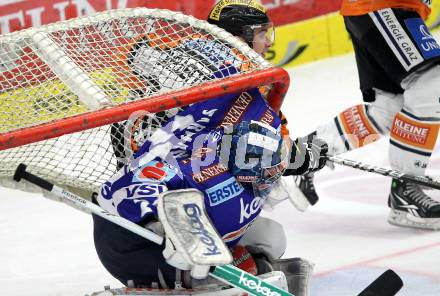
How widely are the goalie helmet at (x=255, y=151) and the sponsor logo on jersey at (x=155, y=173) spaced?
0.14m

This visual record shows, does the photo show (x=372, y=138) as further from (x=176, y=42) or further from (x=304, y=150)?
(x=176, y=42)

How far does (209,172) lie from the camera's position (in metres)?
2.21

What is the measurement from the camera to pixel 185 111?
7.59ft

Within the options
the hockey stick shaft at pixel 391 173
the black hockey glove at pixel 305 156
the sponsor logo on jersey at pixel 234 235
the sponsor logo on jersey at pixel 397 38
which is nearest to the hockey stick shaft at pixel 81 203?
the sponsor logo on jersey at pixel 234 235

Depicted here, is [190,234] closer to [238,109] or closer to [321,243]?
[238,109]

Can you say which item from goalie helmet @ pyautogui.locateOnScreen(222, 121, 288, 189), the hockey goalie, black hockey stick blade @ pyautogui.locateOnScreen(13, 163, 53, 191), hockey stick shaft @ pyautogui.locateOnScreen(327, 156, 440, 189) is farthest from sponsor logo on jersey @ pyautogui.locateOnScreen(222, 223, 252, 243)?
hockey stick shaft @ pyautogui.locateOnScreen(327, 156, 440, 189)

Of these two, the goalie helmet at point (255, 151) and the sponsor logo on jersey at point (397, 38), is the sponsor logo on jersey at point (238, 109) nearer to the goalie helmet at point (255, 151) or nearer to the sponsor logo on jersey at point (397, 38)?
the goalie helmet at point (255, 151)

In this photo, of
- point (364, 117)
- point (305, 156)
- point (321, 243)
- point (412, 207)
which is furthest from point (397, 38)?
point (305, 156)

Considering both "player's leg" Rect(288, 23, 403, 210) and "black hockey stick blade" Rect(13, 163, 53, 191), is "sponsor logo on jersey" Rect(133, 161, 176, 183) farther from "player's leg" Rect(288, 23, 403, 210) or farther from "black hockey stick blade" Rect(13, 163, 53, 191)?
"player's leg" Rect(288, 23, 403, 210)

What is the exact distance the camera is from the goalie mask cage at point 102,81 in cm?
193

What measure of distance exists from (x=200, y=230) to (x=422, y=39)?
155 centimetres

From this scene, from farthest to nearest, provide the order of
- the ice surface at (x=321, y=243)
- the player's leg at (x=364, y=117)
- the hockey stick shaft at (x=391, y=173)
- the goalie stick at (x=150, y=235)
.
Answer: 1. the player's leg at (x=364, y=117)
2. the hockey stick shaft at (x=391, y=173)
3. the ice surface at (x=321, y=243)
4. the goalie stick at (x=150, y=235)

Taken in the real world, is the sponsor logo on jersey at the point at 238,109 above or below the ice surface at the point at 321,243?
above

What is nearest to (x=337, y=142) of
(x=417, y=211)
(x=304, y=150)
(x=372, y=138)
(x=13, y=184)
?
(x=372, y=138)
